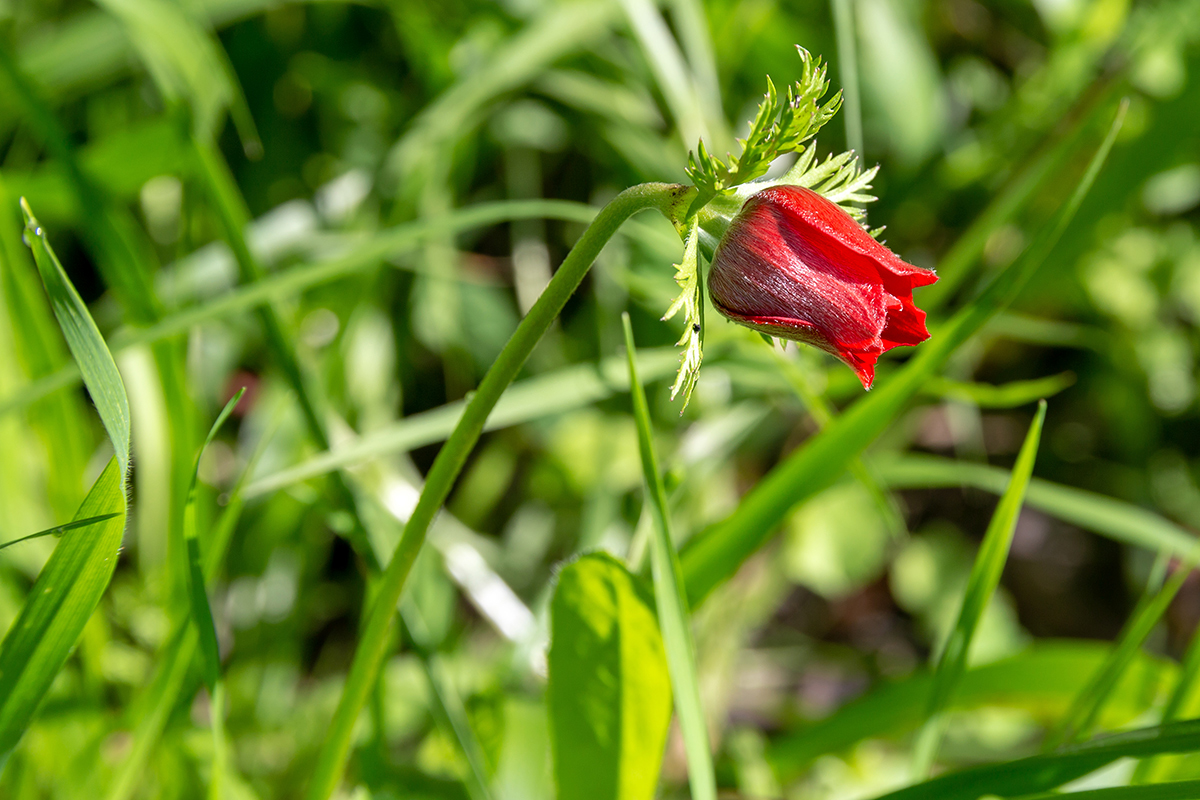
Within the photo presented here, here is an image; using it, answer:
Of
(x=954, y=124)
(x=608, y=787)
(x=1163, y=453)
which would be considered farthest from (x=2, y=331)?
(x=1163, y=453)

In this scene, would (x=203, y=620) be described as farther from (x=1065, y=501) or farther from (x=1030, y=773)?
(x=1065, y=501)

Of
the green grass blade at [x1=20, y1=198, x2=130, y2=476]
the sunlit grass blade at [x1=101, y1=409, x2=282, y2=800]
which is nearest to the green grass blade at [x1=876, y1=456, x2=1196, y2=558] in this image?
the sunlit grass blade at [x1=101, y1=409, x2=282, y2=800]

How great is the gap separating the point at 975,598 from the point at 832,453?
196mm

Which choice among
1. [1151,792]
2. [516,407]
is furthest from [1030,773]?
[516,407]

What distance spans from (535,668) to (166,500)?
0.61 metres

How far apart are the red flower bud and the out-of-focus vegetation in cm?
26

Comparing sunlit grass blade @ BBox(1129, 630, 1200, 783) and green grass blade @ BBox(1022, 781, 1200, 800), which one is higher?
sunlit grass blade @ BBox(1129, 630, 1200, 783)

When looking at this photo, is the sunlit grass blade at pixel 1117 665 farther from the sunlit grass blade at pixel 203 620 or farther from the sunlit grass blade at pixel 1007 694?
the sunlit grass blade at pixel 203 620

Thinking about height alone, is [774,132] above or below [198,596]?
above

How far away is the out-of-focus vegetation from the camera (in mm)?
1019

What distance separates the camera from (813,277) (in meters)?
0.58

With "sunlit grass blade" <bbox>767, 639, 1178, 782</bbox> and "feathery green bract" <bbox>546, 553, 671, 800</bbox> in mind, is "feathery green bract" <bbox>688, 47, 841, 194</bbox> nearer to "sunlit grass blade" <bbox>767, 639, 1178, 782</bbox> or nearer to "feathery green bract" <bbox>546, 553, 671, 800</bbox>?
"feathery green bract" <bbox>546, 553, 671, 800</bbox>

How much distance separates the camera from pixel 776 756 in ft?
4.50

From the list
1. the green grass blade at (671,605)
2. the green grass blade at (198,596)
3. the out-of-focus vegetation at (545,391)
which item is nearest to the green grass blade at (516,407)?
the out-of-focus vegetation at (545,391)
